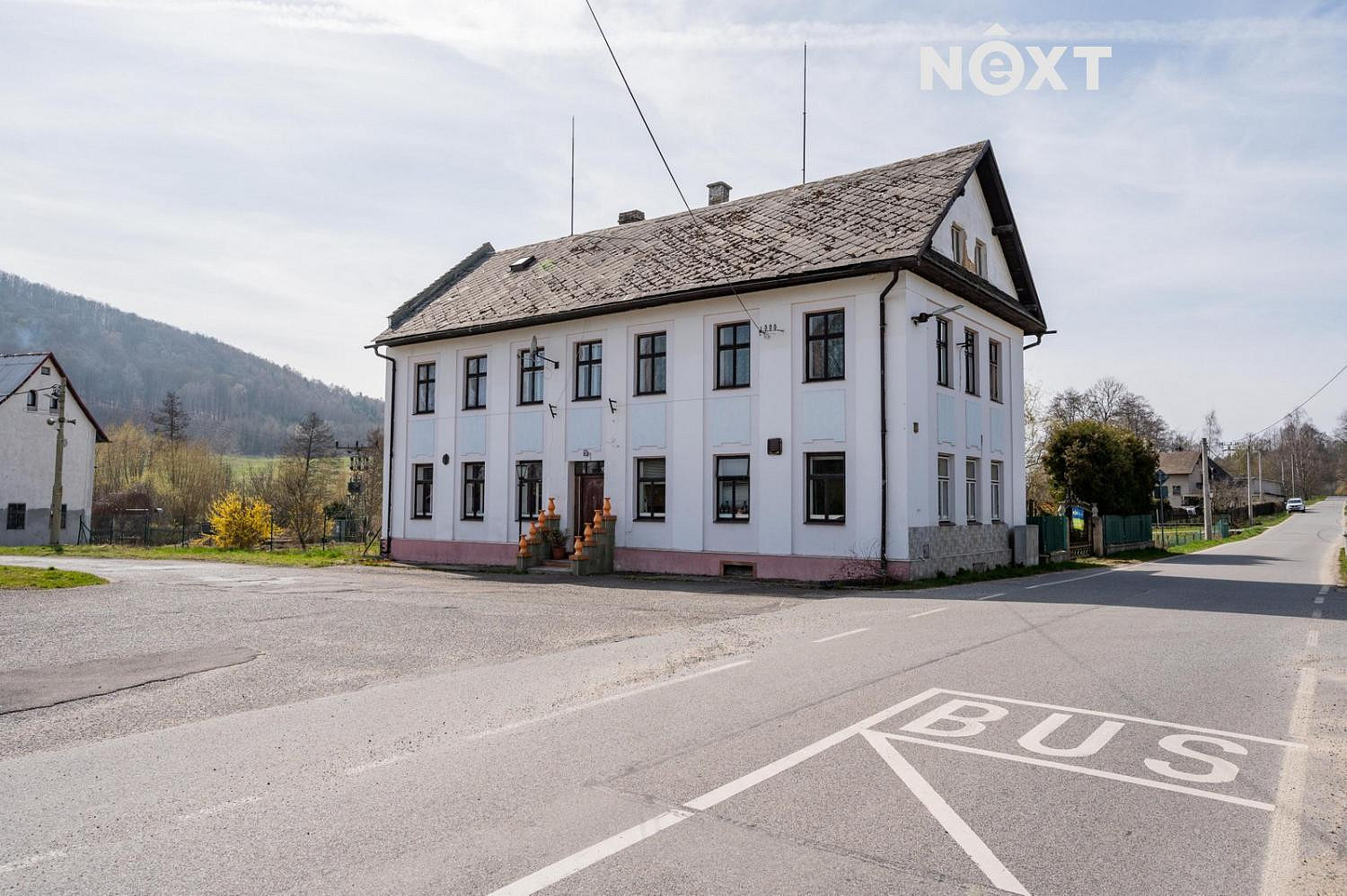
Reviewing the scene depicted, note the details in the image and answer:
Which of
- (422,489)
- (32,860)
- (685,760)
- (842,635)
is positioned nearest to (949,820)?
(685,760)

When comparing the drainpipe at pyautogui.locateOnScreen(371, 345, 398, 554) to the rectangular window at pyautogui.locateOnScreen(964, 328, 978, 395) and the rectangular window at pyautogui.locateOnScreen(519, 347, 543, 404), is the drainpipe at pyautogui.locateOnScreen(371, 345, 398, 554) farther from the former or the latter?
the rectangular window at pyautogui.locateOnScreen(964, 328, 978, 395)

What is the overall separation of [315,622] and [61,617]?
3514mm

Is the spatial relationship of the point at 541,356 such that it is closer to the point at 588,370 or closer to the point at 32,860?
the point at 588,370

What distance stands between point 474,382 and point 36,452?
121ft

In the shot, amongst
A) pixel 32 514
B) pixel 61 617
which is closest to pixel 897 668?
pixel 61 617

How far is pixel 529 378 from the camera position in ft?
83.3

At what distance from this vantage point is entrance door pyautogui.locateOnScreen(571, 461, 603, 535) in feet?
77.5

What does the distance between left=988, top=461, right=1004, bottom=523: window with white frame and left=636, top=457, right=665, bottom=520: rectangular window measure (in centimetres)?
895

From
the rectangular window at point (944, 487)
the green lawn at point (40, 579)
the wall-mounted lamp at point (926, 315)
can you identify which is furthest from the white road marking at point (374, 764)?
the rectangular window at point (944, 487)

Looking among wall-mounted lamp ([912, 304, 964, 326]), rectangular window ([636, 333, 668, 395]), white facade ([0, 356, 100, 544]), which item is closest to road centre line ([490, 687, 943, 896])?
wall-mounted lamp ([912, 304, 964, 326])

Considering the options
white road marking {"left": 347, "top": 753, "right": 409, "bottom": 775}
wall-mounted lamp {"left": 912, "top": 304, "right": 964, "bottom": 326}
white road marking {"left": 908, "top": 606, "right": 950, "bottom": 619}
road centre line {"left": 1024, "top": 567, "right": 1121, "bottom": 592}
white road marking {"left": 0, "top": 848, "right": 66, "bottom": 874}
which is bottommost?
road centre line {"left": 1024, "top": 567, "right": 1121, "bottom": 592}

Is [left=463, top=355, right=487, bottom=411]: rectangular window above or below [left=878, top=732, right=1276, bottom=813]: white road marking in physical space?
above

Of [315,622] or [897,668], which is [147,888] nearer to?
[897,668]

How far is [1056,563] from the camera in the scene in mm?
26000
